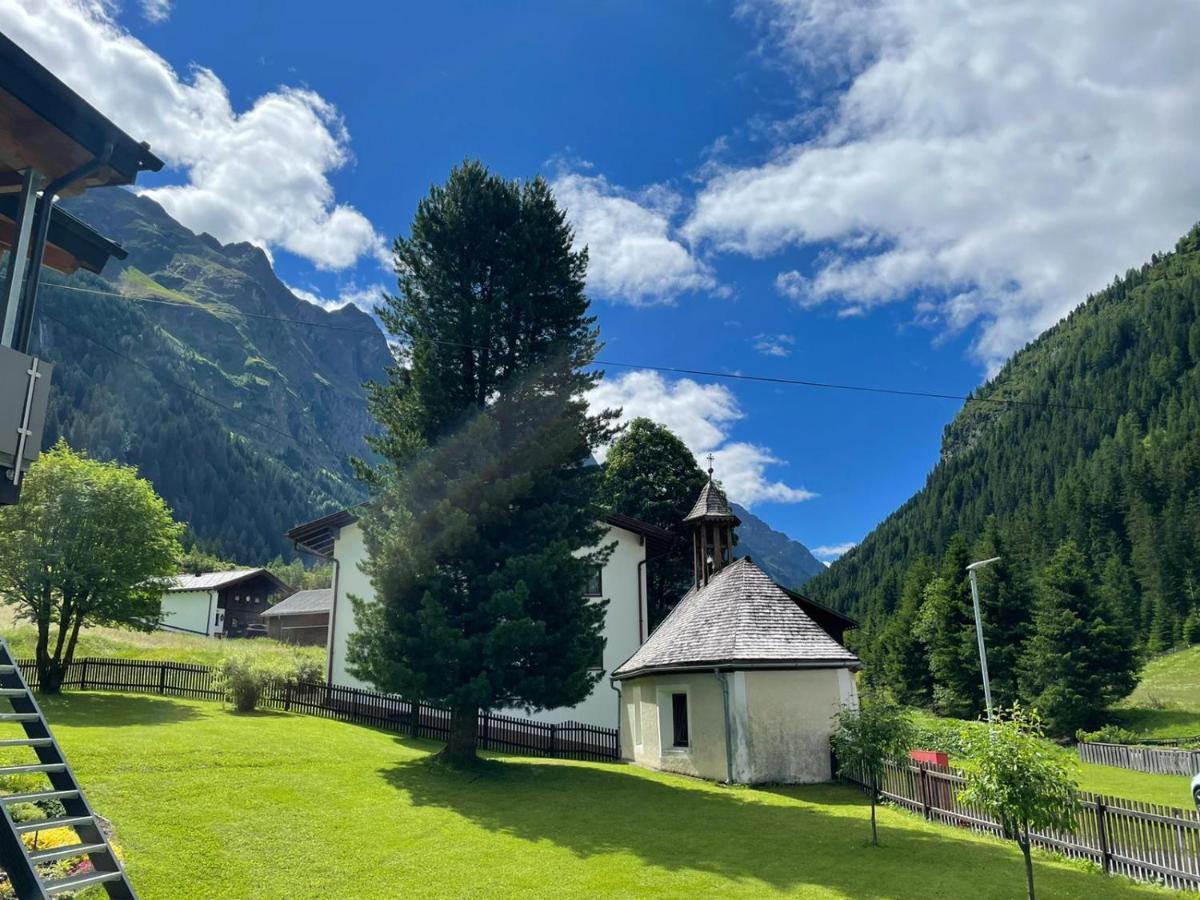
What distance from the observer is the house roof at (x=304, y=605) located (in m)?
69.8

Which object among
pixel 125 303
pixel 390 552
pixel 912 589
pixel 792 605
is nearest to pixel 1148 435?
pixel 912 589

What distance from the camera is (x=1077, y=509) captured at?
380ft

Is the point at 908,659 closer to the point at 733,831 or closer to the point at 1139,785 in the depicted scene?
the point at 1139,785

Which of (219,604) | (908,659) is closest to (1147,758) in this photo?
(908,659)

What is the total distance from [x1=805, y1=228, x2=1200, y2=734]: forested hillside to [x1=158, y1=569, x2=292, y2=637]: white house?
63263 mm

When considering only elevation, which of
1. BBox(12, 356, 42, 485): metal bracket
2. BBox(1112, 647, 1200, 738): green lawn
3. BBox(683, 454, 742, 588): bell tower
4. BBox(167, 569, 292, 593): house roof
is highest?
BBox(167, 569, 292, 593): house roof

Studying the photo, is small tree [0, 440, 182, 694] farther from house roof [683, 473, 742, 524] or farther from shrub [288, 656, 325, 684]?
house roof [683, 473, 742, 524]

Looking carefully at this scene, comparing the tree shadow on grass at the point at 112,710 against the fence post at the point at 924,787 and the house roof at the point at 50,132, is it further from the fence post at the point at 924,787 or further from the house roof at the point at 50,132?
the fence post at the point at 924,787

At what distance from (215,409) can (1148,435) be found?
201170 millimetres

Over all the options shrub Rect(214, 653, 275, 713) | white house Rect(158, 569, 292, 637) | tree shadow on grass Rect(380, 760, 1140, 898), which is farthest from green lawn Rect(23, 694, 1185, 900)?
white house Rect(158, 569, 292, 637)

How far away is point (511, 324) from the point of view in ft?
67.9

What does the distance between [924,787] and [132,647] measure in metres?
40.9

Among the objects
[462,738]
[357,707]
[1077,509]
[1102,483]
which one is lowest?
[462,738]

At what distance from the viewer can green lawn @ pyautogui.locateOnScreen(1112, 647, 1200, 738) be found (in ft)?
148
